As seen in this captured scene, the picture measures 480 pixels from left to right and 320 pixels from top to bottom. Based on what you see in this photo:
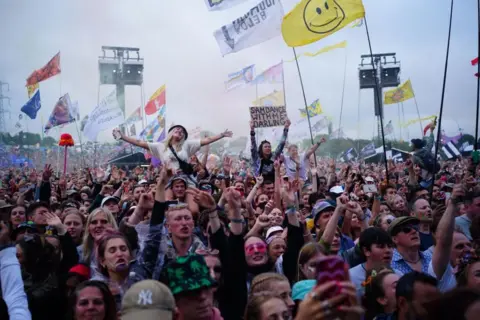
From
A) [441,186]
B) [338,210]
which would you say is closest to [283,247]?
[338,210]

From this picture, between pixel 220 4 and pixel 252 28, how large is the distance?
0.86 m

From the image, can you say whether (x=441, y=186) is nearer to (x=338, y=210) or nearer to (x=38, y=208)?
(x=338, y=210)

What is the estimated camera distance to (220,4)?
372 inches

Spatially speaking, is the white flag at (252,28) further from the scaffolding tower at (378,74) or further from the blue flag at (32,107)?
the scaffolding tower at (378,74)

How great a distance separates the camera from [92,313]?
291cm

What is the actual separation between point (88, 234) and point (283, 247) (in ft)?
6.38

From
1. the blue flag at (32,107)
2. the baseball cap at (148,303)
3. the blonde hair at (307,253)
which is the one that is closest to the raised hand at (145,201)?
the blonde hair at (307,253)

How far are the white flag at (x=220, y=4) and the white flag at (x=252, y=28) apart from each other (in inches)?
17.3

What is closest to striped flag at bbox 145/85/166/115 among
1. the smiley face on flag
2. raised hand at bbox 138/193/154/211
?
the smiley face on flag

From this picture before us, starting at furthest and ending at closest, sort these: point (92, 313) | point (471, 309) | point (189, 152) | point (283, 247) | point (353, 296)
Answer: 1. point (189, 152)
2. point (283, 247)
3. point (92, 313)
4. point (353, 296)
5. point (471, 309)

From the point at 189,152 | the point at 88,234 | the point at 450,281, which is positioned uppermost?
the point at 189,152

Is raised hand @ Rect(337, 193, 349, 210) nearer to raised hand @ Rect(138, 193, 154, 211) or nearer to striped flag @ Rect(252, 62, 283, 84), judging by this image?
raised hand @ Rect(138, 193, 154, 211)

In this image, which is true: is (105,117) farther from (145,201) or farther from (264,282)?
(264,282)

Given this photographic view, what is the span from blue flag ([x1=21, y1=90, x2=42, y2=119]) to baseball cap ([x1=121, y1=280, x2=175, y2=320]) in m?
15.6
